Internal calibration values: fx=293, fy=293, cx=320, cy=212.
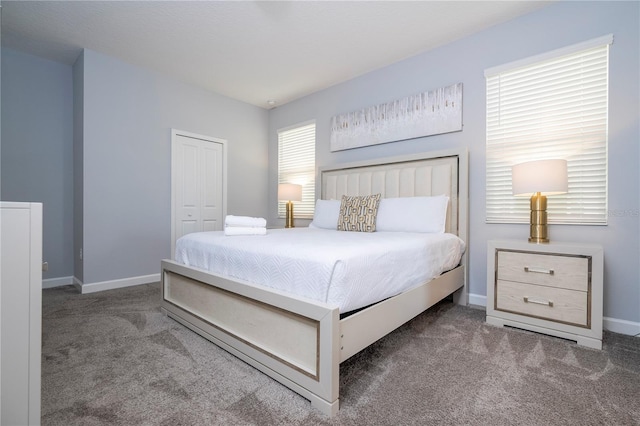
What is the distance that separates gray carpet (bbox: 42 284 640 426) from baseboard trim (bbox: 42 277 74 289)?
5.14ft

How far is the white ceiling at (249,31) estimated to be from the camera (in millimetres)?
2471

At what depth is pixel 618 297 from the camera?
2.18 metres

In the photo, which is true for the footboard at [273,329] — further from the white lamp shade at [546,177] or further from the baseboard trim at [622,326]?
the baseboard trim at [622,326]

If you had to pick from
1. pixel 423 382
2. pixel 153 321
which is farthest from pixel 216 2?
pixel 423 382

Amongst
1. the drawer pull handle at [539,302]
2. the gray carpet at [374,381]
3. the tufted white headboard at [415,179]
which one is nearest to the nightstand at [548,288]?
the drawer pull handle at [539,302]

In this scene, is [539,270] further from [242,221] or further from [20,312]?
[20,312]

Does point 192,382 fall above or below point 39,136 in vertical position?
below

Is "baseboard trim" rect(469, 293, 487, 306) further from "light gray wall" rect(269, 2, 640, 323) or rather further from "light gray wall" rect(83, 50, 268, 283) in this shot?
"light gray wall" rect(83, 50, 268, 283)

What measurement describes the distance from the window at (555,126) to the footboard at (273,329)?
2.20m

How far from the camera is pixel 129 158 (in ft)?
11.4

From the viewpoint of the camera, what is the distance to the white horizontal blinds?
4.34 metres

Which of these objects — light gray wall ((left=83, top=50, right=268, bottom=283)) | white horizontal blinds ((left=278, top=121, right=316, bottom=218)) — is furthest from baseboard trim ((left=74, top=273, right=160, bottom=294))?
white horizontal blinds ((left=278, top=121, right=316, bottom=218))

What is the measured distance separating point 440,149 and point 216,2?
96.2 inches

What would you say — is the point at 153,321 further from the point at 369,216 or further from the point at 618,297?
the point at 618,297
